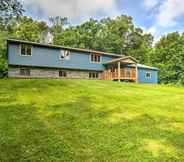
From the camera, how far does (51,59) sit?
23.6m

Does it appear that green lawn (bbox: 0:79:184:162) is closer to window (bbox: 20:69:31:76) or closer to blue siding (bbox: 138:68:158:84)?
window (bbox: 20:69:31:76)

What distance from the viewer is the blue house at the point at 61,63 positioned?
21.4 metres

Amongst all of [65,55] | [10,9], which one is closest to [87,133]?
[10,9]

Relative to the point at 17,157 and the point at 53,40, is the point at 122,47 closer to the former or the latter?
the point at 53,40

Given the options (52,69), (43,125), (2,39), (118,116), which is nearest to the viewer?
(43,125)

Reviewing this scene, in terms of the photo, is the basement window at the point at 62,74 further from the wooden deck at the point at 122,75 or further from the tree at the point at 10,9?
the tree at the point at 10,9

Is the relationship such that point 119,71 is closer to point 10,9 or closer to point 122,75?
point 122,75

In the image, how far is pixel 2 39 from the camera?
3084 cm

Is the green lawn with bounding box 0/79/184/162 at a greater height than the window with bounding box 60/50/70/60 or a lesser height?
Answer: lesser

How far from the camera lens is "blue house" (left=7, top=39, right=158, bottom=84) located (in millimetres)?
21406

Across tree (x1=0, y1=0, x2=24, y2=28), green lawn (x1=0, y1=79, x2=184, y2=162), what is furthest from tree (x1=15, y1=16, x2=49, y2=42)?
green lawn (x1=0, y1=79, x2=184, y2=162)

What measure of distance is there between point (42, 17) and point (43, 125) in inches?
1810

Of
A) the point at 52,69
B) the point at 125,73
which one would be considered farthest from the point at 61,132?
the point at 125,73

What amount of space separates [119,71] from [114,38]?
77.0 ft
